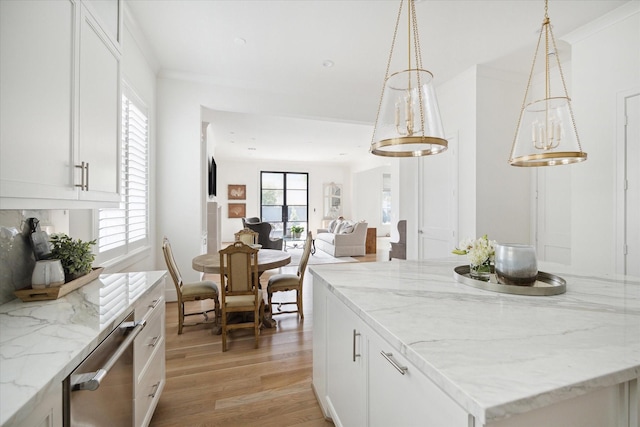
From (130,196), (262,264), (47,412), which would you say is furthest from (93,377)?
(130,196)

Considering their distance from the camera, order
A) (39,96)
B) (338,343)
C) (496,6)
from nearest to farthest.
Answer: (39,96) < (338,343) < (496,6)

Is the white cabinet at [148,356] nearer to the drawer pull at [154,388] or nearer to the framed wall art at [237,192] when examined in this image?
the drawer pull at [154,388]

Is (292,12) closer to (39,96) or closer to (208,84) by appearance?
(208,84)

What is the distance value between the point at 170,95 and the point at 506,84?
4.36 m

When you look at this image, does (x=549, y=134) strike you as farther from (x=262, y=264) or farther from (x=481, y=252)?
(x=262, y=264)

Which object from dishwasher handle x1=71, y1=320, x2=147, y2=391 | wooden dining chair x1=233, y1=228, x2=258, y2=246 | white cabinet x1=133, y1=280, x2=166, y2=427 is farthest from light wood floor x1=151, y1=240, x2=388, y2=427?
wooden dining chair x1=233, y1=228, x2=258, y2=246

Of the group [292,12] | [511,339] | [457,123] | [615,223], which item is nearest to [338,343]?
[511,339]

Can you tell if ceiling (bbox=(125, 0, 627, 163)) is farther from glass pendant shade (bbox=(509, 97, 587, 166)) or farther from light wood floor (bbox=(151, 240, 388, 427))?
light wood floor (bbox=(151, 240, 388, 427))

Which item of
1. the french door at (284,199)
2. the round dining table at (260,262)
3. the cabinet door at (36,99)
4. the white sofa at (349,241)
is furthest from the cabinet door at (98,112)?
the french door at (284,199)

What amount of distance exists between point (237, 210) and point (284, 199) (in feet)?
5.70

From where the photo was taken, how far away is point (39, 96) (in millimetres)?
1133

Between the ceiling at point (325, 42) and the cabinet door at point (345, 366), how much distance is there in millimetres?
2570

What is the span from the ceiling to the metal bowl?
2.31m

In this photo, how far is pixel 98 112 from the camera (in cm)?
160
